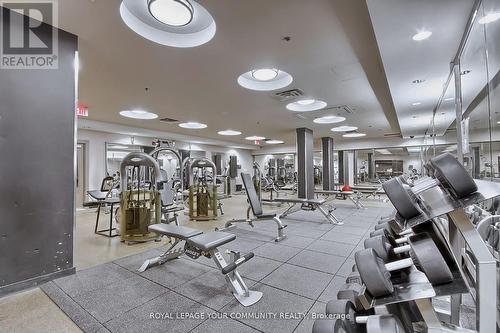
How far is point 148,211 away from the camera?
156 inches

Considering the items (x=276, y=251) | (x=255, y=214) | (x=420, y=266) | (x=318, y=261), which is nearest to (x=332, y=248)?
(x=318, y=261)

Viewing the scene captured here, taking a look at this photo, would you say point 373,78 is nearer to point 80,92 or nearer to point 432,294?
point 432,294

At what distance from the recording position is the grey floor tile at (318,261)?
8.93ft

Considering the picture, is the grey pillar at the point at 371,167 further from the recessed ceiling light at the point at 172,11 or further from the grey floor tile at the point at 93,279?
the grey floor tile at the point at 93,279

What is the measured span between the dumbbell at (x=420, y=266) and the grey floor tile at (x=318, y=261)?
72.0 inches

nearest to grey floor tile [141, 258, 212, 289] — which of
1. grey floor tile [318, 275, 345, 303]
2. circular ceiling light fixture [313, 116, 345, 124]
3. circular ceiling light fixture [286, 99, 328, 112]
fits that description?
grey floor tile [318, 275, 345, 303]

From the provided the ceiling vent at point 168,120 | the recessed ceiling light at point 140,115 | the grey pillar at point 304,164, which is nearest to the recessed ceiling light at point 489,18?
the grey pillar at point 304,164

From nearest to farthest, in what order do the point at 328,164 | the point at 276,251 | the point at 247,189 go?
the point at 276,251 → the point at 247,189 → the point at 328,164

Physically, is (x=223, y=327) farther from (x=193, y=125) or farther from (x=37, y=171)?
(x=193, y=125)

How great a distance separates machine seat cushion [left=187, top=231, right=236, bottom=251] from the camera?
2121mm

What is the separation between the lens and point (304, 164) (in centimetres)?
804

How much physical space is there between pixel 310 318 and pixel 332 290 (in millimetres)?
523

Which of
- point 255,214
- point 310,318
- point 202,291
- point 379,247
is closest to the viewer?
point 379,247

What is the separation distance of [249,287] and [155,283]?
954mm
